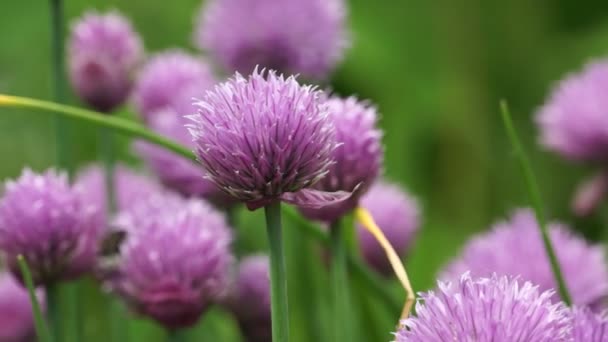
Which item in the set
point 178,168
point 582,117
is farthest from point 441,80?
point 178,168

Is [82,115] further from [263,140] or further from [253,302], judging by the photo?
[253,302]

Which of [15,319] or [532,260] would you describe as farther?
[15,319]

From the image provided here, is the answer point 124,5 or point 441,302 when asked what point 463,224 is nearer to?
point 124,5

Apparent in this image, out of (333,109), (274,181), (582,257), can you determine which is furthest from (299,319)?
(274,181)

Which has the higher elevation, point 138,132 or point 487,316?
point 138,132

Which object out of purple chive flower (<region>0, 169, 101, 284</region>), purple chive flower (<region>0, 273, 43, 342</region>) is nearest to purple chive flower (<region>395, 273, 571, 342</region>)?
purple chive flower (<region>0, 169, 101, 284</region>)

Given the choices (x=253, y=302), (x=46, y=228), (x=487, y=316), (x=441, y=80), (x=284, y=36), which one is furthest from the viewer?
(x=441, y=80)
